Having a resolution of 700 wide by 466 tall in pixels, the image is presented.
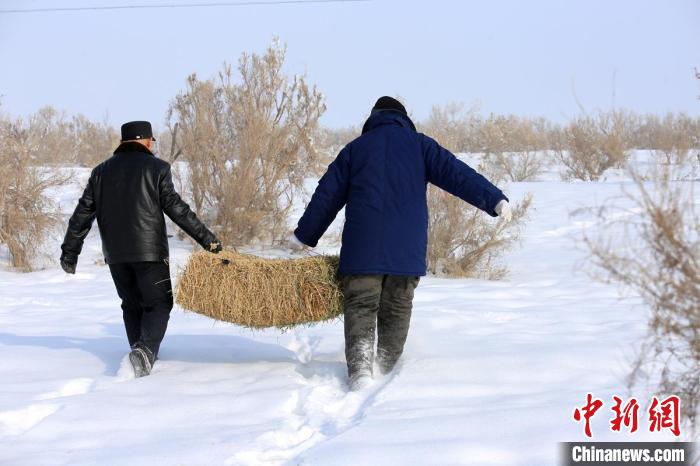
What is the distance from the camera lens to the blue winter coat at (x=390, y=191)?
4.22m

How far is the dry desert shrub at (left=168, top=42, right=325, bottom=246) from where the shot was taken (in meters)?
11.2

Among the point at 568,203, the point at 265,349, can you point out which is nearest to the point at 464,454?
the point at 265,349

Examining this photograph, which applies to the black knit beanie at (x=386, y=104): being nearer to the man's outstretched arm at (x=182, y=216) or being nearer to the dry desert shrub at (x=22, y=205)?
A: the man's outstretched arm at (x=182, y=216)

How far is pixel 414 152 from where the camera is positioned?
4.33 m

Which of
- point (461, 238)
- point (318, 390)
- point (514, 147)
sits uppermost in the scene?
point (514, 147)

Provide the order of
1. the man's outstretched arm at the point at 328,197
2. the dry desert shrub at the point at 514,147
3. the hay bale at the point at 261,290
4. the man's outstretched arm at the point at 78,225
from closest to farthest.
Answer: the man's outstretched arm at the point at 328,197, the hay bale at the point at 261,290, the man's outstretched arm at the point at 78,225, the dry desert shrub at the point at 514,147

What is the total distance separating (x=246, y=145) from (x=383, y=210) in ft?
23.7

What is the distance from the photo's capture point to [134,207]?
15.4 feet

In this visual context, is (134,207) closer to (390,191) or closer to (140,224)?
(140,224)

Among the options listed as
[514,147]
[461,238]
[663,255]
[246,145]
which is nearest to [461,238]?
[461,238]

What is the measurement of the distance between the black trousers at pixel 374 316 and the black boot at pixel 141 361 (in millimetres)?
1302

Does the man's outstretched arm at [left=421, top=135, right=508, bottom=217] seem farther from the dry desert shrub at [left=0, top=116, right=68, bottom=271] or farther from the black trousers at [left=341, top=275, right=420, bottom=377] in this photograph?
the dry desert shrub at [left=0, top=116, right=68, bottom=271]

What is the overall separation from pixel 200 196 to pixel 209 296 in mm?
7114

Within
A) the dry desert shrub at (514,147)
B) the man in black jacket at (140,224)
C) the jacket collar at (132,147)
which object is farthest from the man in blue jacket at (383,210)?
the dry desert shrub at (514,147)
